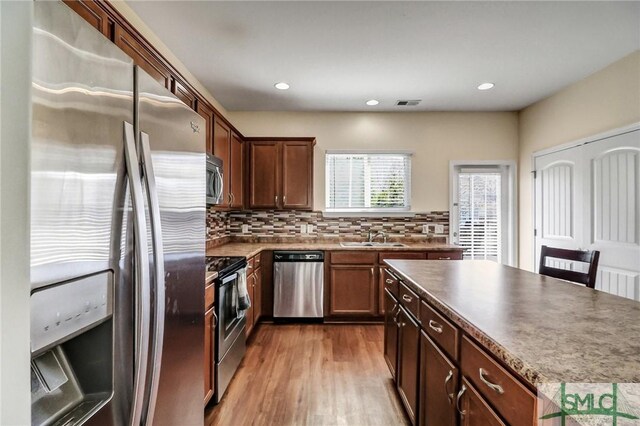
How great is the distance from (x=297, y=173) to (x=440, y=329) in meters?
2.86

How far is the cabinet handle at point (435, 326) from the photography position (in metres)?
1.32

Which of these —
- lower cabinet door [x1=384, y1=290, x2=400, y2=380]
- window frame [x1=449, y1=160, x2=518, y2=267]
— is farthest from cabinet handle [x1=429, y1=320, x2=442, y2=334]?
window frame [x1=449, y1=160, x2=518, y2=267]

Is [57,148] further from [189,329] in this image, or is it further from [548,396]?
[548,396]

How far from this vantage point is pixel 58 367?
68 centimetres

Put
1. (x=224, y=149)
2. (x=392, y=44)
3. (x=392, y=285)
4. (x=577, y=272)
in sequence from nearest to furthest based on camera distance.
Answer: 1. (x=577, y=272)
2. (x=392, y=285)
3. (x=392, y=44)
4. (x=224, y=149)

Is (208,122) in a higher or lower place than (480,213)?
higher

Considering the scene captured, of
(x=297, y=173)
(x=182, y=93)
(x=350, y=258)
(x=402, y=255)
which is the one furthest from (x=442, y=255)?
(x=182, y=93)

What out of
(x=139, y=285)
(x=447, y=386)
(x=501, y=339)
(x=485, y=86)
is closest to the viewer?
(x=139, y=285)

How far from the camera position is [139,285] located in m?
0.81

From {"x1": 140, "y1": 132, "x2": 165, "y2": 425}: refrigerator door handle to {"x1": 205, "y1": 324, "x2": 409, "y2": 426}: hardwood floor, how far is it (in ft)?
4.36

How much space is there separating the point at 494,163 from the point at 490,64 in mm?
1694

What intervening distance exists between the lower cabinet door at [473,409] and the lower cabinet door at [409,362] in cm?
51

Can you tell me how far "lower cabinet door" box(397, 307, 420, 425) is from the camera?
165 centimetres

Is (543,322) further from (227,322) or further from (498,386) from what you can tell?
(227,322)
